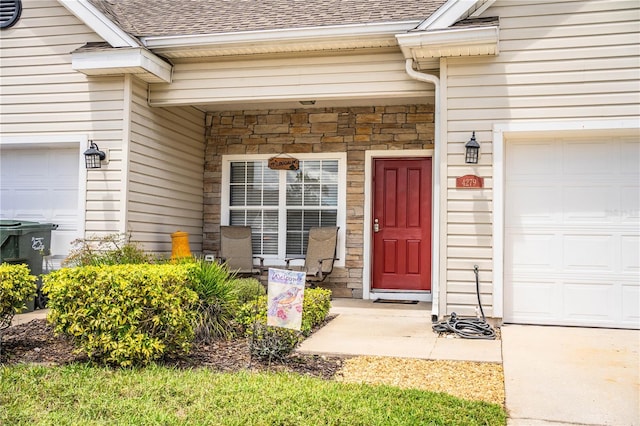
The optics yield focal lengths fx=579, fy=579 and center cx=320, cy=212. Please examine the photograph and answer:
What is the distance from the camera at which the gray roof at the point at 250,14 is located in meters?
6.89

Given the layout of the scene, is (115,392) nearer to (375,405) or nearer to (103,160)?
(375,405)

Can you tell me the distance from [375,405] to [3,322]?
11.2 ft

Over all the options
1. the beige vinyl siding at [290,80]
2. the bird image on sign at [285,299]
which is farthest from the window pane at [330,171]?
the bird image on sign at [285,299]

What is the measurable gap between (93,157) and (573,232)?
565cm

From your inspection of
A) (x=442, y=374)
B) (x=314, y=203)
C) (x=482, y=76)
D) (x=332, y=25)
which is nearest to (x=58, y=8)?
(x=332, y=25)

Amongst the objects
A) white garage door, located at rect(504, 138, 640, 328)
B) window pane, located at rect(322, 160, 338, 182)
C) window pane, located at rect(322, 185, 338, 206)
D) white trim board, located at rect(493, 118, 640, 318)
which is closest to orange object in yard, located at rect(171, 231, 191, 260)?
window pane, located at rect(322, 185, 338, 206)

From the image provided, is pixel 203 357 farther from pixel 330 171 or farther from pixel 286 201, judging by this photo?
pixel 330 171

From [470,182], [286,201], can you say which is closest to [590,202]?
[470,182]

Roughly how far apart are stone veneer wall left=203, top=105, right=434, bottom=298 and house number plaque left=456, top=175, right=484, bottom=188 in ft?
6.70

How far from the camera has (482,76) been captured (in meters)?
6.21

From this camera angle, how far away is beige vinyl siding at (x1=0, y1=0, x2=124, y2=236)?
7.22 meters

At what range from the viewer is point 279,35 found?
22.1 feet

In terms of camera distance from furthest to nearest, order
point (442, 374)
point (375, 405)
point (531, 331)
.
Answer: point (531, 331) < point (442, 374) < point (375, 405)

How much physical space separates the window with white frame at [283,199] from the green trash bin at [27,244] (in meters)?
2.65
